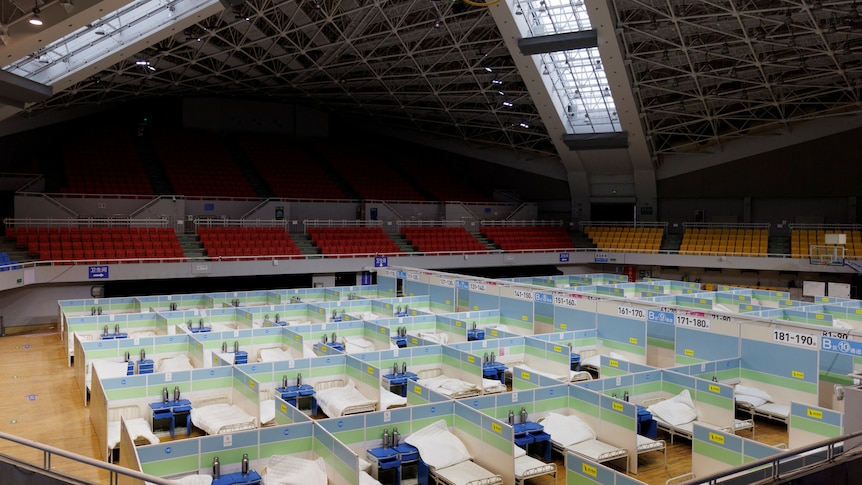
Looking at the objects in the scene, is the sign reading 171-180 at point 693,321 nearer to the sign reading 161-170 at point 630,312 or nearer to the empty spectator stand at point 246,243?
the sign reading 161-170 at point 630,312

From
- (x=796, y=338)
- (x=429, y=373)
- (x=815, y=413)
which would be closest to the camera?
(x=815, y=413)

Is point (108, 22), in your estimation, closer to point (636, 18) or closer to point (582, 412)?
point (582, 412)

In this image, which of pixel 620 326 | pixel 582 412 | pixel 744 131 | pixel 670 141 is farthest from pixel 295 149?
pixel 582 412

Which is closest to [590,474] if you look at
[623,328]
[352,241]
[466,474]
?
[466,474]

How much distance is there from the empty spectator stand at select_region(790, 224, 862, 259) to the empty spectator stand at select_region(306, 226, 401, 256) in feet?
58.5

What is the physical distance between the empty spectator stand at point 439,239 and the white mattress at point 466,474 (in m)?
22.1

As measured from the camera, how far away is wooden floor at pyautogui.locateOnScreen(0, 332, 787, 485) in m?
10.1

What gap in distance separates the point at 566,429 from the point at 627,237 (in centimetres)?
2569

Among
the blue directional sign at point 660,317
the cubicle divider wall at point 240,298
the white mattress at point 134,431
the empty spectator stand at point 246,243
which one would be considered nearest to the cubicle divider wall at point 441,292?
the cubicle divider wall at point 240,298

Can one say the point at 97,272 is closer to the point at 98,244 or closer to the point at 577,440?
the point at 98,244

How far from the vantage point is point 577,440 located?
1045 centimetres

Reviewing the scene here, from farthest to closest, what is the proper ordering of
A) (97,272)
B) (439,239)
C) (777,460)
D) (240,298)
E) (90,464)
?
(439,239) < (97,272) < (240,298) < (90,464) < (777,460)

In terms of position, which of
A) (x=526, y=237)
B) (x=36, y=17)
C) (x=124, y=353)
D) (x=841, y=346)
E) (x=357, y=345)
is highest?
(x=36, y=17)

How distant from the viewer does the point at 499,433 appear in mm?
9164
